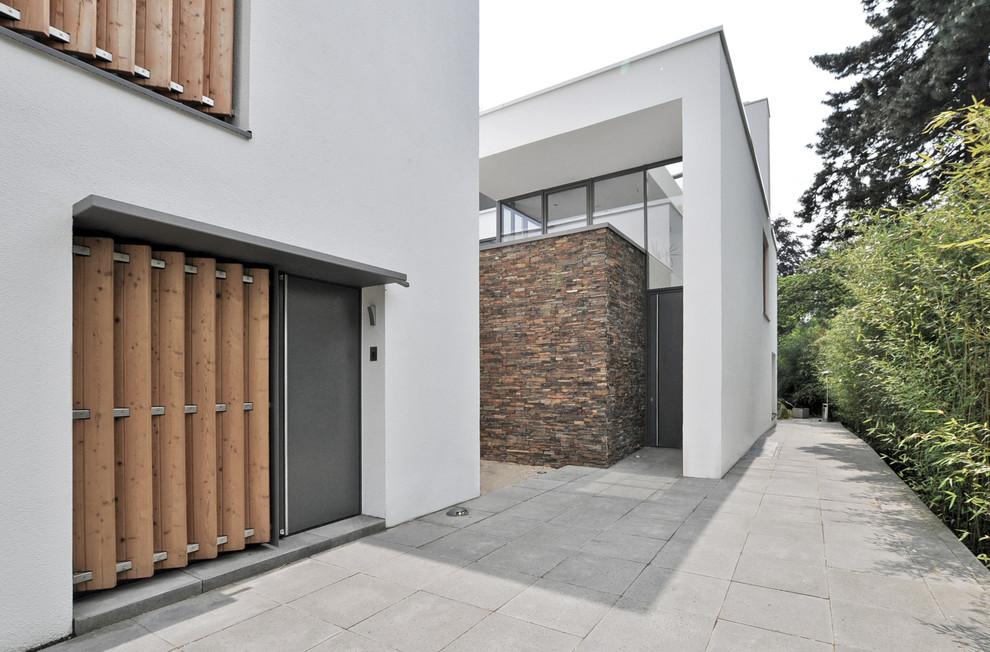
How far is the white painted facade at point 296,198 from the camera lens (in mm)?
2572

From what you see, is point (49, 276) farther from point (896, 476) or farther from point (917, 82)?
point (917, 82)

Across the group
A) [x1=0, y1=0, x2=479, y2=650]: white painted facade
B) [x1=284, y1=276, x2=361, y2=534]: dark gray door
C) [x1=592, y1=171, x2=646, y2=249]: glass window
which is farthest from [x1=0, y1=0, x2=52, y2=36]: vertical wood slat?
[x1=592, y1=171, x2=646, y2=249]: glass window

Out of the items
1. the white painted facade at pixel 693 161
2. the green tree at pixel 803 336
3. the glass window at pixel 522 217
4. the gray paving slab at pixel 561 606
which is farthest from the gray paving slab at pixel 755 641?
the green tree at pixel 803 336

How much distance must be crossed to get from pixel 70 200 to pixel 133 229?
1.01 ft

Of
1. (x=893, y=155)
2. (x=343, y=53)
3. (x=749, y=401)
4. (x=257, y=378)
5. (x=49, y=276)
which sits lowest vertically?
(x=749, y=401)

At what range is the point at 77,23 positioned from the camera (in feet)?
9.47

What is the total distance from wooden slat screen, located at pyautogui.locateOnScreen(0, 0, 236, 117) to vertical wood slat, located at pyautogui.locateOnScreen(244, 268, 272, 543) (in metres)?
1.31

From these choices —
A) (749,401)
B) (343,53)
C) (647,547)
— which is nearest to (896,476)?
(749,401)

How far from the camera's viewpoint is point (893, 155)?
11.7 meters

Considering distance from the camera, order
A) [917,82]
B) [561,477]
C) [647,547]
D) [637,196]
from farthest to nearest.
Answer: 1. [917,82]
2. [637,196]
3. [561,477]
4. [647,547]

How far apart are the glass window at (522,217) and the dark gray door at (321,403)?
6.52 meters

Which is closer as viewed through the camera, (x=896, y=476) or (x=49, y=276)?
(x=49, y=276)

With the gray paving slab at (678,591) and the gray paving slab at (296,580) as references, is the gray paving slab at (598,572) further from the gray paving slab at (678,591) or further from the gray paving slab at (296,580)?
the gray paving slab at (296,580)

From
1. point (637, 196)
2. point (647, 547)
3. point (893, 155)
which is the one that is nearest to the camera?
point (647, 547)
